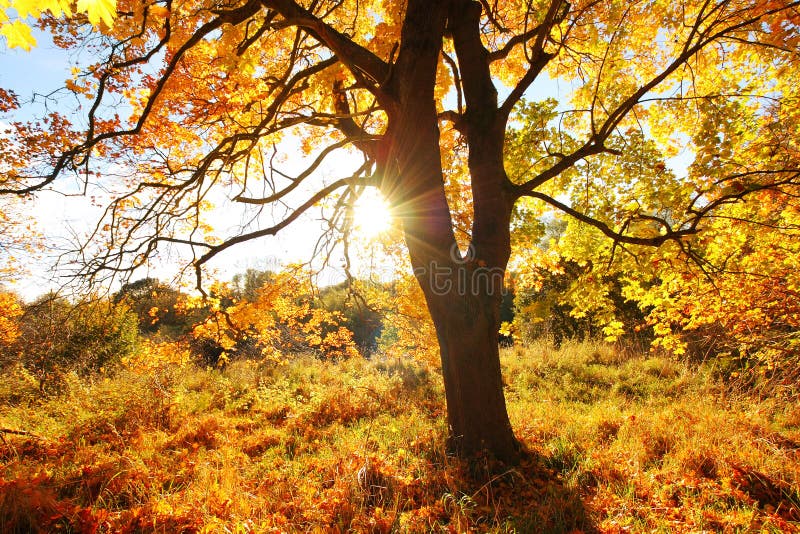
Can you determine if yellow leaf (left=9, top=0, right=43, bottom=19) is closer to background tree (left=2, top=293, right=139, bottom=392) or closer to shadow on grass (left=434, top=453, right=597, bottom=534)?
background tree (left=2, top=293, right=139, bottom=392)

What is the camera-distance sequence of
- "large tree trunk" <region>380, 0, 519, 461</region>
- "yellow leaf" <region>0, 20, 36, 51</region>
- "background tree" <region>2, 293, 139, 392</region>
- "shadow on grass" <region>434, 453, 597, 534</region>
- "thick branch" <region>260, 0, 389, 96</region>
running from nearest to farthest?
"yellow leaf" <region>0, 20, 36, 51</region> → "shadow on grass" <region>434, 453, 597, 534</region> → "thick branch" <region>260, 0, 389, 96</region> → "large tree trunk" <region>380, 0, 519, 461</region> → "background tree" <region>2, 293, 139, 392</region>

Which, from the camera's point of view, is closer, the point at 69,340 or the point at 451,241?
the point at 451,241

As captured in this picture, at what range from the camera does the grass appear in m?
2.71

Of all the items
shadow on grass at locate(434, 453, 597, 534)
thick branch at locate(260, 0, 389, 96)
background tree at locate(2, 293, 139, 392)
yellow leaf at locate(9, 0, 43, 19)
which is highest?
thick branch at locate(260, 0, 389, 96)

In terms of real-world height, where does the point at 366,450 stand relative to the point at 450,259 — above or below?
below

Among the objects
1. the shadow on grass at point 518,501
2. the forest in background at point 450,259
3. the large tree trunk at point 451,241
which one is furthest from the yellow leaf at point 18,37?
the shadow on grass at point 518,501

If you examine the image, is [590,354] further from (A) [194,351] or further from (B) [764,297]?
(A) [194,351]

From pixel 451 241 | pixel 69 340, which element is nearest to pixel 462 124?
pixel 451 241

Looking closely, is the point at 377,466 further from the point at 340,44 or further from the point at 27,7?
the point at 340,44

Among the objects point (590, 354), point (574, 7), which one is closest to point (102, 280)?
point (574, 7)

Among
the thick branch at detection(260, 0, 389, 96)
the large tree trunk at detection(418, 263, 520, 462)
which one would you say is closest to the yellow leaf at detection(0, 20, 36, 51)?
the thick branch at detection(260, 0, 389, 96)

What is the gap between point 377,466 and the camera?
3746 mm

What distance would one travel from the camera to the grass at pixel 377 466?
271 cm

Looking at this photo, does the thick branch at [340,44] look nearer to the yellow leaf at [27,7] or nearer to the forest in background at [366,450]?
the yellow leaf at [27,7]
